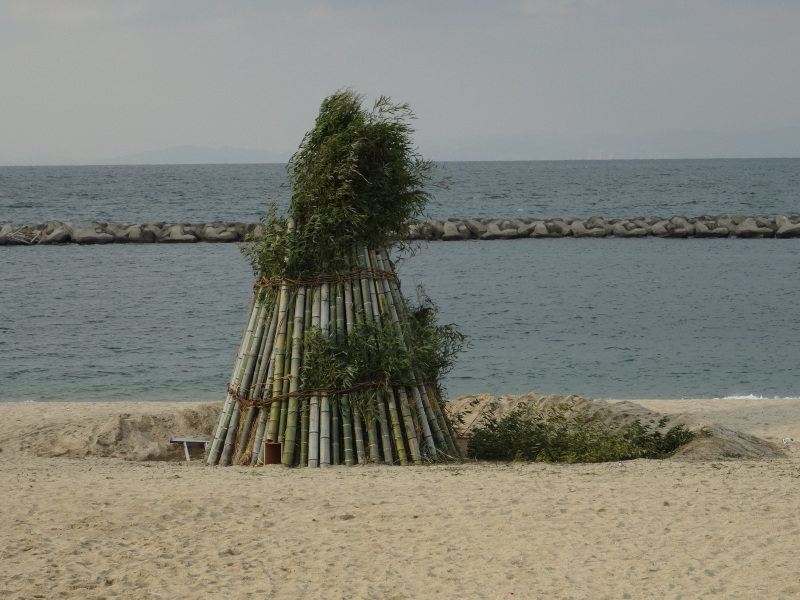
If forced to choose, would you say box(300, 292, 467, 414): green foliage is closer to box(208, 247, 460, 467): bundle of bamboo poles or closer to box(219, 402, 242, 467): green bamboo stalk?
box(208, 247, 460, 467): bundle of bamboo poles

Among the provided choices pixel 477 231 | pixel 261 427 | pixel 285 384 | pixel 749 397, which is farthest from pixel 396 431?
pixel 477 231

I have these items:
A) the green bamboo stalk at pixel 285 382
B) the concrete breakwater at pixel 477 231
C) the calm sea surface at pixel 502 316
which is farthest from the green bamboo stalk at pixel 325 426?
the concrete breakwater at pixel 477 231

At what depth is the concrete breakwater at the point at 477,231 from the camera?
41.0 m

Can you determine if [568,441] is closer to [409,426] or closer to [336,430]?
[409,426]

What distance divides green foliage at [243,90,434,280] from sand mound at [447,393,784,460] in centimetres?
226

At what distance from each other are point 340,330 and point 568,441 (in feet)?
7.94

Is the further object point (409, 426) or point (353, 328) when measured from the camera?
point (353, 328)

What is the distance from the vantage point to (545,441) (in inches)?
348

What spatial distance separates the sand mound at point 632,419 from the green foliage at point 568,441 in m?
0.26

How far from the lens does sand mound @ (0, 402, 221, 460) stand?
9.74m

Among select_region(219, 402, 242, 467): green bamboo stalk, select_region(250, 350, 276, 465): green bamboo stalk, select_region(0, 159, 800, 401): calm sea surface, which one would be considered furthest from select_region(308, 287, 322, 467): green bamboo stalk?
select_region(0, 159, 800, 401): calm sea surface

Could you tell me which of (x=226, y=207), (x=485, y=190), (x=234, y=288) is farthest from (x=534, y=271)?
(x=485, y=190)

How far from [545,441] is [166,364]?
993cm

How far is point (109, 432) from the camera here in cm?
1008
